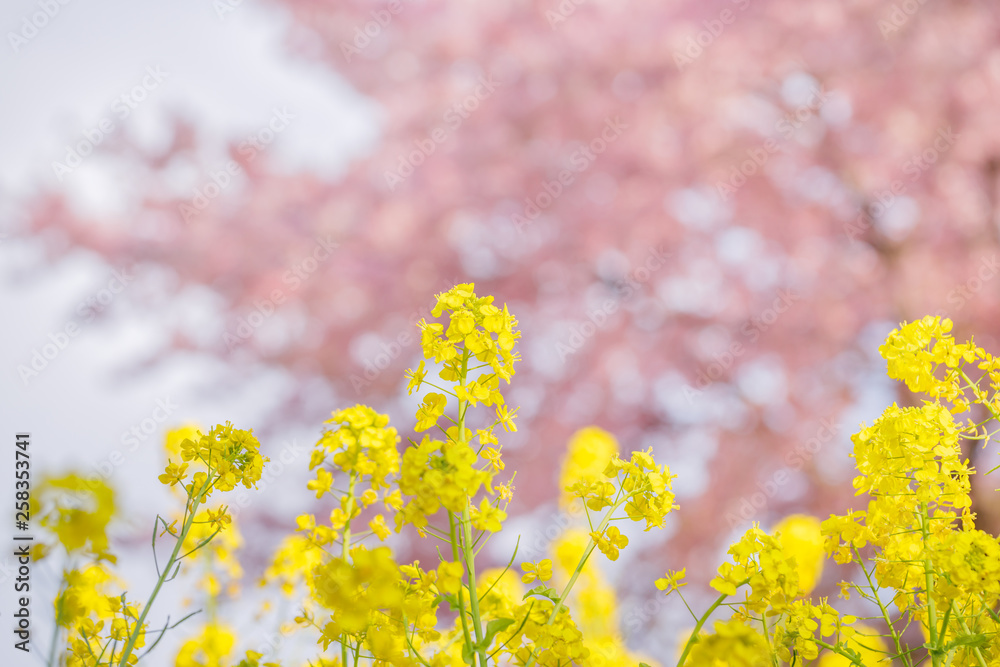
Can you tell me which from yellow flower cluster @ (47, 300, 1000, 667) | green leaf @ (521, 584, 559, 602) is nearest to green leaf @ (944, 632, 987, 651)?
yellow flower cluster @ (47, 300, 1000, 667)

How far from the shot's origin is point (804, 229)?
249cm

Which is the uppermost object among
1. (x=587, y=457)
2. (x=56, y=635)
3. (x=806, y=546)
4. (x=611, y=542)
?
(x=587, y=457)

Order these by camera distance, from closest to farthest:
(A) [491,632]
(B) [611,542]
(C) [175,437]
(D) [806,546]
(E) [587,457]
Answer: (A) [491,632], (B) [611,542], (C) [175,437], (D) [806,546], (E) [587,457]

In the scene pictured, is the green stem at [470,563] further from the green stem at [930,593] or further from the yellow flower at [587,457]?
the yellow flower at [587,457]

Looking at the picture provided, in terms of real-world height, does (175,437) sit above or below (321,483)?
above

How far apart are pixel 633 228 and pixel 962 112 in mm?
1192

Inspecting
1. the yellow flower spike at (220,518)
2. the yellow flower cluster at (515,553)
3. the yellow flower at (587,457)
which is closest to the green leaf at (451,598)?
the yellow flower cluster at (515,553)

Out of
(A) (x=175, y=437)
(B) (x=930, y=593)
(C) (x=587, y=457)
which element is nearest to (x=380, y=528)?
(B) (x=930, y=593)

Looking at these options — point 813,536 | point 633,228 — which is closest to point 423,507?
point 813,536

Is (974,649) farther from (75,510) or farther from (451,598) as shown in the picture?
(75,510)

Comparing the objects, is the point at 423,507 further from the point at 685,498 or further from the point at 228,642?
the point at 685,498

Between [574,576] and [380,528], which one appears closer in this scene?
[574,576]

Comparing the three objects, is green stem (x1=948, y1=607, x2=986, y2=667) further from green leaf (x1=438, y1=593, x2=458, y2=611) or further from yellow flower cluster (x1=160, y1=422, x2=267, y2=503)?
yellow flower cluster (x1=160, y1=422, x2=267, y2=503)

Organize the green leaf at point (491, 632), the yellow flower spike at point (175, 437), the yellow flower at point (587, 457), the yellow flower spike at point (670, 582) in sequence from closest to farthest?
the green leaf at point (491, 632) → the yellow flower spike at point (670, 582) → the yellow flower spike at point (175, 437) → the yellow flower at point (587, 457)
